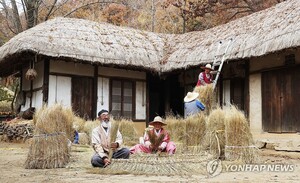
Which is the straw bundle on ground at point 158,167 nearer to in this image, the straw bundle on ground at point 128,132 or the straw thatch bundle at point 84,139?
the straw thatch bundle at point 84,139

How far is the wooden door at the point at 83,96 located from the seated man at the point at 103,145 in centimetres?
596

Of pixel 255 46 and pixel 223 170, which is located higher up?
pixel 255 46

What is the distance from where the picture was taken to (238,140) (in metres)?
5.99

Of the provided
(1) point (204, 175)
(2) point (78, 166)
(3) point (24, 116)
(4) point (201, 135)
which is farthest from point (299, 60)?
(3) point (24, 116)

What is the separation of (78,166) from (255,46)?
532 cm

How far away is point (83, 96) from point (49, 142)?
6006 millimetres

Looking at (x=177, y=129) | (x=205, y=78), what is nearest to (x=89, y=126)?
(x=177, y=129)

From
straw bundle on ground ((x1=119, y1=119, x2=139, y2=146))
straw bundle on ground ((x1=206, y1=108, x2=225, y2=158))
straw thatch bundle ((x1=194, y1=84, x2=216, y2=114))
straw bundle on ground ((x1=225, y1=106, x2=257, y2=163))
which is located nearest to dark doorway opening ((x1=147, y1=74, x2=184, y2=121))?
straw bundle on ground ((x1=119, y1=119, x2=139, y2=146))

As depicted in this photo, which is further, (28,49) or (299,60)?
(28,49)

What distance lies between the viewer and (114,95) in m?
12.1

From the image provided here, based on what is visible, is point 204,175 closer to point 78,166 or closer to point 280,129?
point 78,166

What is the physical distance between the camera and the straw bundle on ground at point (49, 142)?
5.58 metres

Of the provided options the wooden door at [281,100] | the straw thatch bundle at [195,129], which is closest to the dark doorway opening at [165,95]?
the wooden door at [281,100]

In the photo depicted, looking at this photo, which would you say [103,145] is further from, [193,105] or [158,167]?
[193,105]
